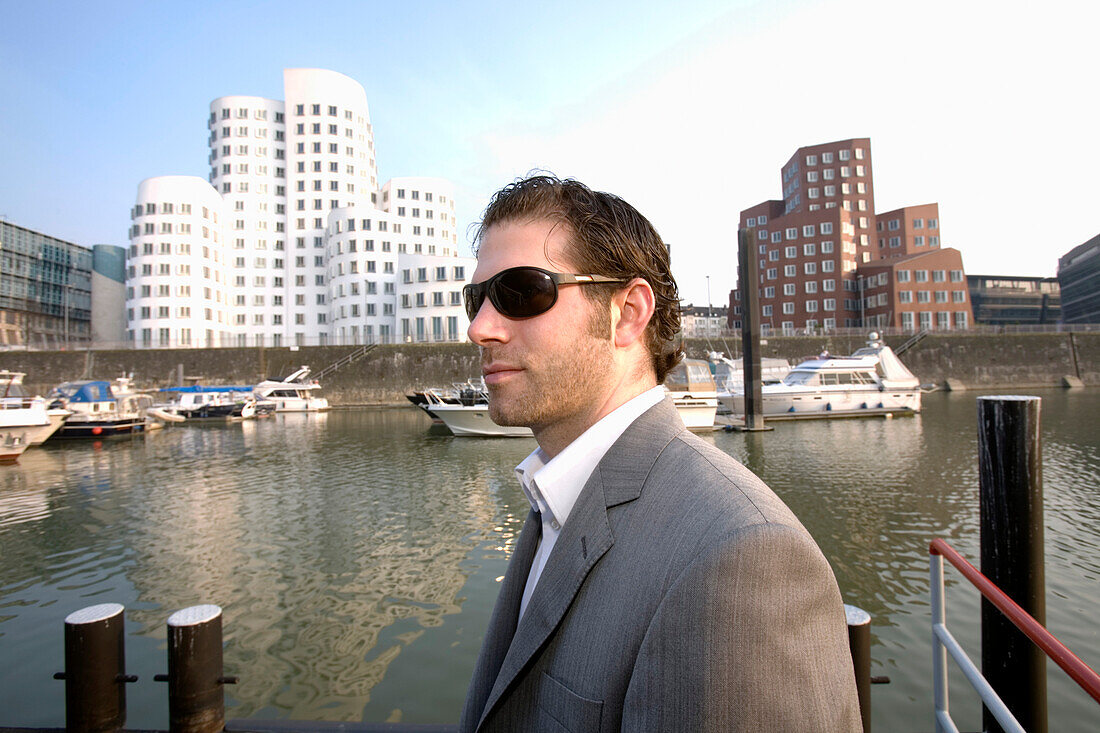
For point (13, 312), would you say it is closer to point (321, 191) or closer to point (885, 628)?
point (321, 191)

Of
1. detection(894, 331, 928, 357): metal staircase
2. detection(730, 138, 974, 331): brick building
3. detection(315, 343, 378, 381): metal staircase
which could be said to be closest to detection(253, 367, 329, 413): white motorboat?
detection(315, 343, 378, 381): metal staircase

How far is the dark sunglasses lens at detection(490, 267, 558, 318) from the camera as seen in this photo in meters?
1.62

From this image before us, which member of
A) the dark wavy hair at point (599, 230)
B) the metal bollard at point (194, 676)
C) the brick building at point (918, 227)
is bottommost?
the metal bollard at point (194, 676)

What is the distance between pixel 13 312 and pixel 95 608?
91316 mm

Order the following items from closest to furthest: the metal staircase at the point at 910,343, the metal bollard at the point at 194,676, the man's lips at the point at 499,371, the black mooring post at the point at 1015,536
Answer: the man's lips at the point at 499,371
the black mooring post at the point at 1015,536
the metal bollard at the point at 194,676
the metal staircase at the point at 910,343

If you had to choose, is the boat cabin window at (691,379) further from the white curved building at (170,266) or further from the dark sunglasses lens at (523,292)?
the white curved building at (170,266)

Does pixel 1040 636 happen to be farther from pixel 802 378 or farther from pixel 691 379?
pixel 802 378

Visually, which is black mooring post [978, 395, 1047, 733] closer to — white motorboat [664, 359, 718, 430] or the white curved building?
white motorboat [664, 359, 718, 430]

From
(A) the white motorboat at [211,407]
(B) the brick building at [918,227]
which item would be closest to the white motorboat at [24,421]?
(A) the white motorboat at [211,407]

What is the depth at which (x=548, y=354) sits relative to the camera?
5.24 ft

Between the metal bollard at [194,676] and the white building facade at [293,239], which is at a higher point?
the white building facade at [293,239]

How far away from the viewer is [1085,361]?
50.1m

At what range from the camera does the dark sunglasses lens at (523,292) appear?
1.62 metres

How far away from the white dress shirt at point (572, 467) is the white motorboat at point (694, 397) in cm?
2145
